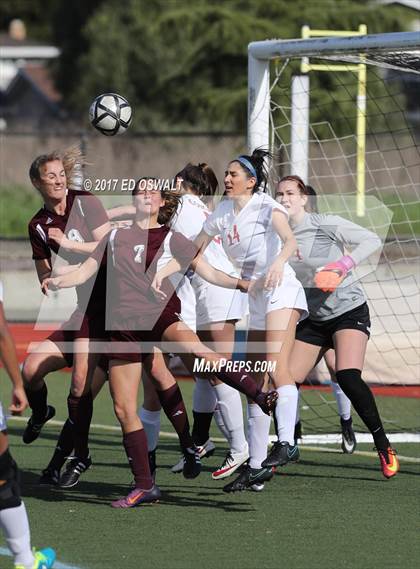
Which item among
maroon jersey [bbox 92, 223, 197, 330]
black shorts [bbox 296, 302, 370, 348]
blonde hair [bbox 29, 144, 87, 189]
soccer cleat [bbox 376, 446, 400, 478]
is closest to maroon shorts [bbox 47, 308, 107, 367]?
maroon jersey [bbox 92, 223, 197, 330]

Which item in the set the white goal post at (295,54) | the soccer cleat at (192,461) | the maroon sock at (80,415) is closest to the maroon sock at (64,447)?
the maroon sock at (80,415)

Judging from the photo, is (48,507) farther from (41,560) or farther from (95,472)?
(41,560)

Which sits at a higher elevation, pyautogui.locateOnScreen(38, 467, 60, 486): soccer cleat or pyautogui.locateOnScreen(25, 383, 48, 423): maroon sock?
pyautogui.locateOnScreen(25, 383, 48, 423): maroon sock

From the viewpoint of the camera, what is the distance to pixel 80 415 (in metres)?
7.60

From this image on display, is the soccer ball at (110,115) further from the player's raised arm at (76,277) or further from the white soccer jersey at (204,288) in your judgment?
the player's raised arm at (76,277)

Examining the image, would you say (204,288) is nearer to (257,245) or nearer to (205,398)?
(257,245)

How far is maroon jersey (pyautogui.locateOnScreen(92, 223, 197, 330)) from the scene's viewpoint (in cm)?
707

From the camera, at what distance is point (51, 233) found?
7.37 metres

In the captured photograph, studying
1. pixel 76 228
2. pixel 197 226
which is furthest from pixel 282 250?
pixel 76 228

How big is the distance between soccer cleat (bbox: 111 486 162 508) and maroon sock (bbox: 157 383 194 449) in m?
0.42

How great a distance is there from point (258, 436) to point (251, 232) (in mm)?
1278

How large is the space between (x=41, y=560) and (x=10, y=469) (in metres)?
0.43

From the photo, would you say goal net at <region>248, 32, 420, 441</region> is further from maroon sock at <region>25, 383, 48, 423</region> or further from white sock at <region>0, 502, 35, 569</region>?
white sock at <region>0, 502, 35, 569</region>

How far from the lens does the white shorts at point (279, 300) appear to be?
7602mm
